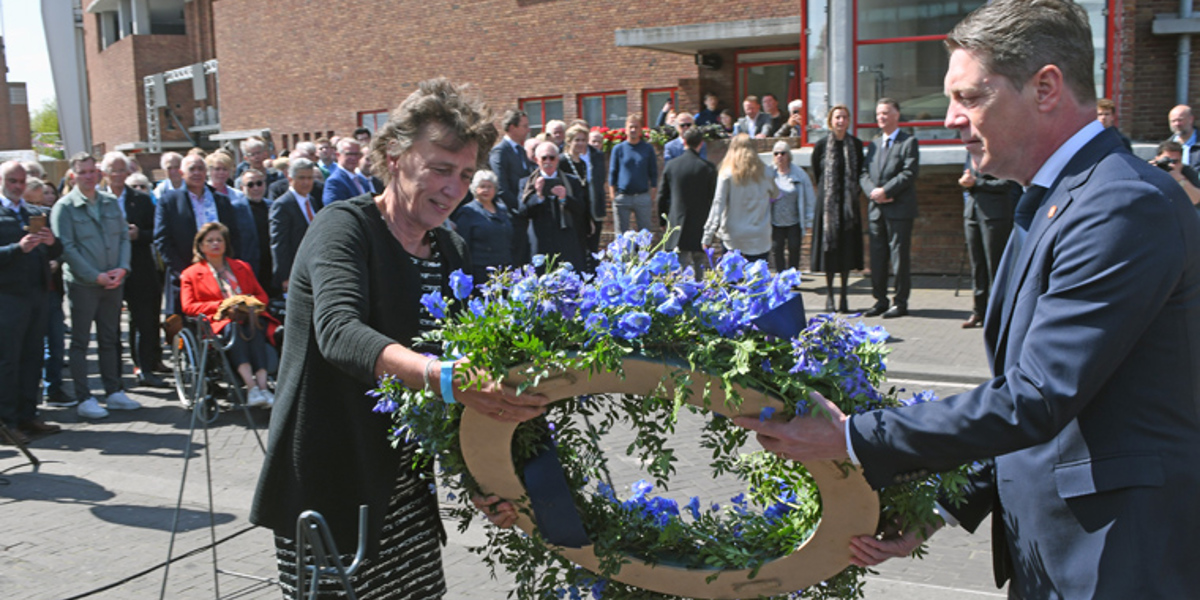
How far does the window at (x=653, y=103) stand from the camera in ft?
80.8

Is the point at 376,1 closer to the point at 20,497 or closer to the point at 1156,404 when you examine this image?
the point at 20,497

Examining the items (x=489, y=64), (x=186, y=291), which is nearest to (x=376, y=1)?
(x=489, y=64)

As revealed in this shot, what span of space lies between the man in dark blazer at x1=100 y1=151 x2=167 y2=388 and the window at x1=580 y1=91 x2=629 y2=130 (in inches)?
611

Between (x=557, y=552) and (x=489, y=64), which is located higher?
(x=489, y=64)

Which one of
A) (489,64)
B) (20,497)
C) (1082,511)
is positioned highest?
(489,64)

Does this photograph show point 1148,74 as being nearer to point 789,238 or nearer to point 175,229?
point 789,238

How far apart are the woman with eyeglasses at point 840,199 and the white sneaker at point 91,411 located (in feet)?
25.5

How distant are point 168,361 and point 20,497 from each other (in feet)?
16.4

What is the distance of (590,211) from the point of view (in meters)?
12.1

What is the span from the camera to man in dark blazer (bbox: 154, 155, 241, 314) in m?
10.2

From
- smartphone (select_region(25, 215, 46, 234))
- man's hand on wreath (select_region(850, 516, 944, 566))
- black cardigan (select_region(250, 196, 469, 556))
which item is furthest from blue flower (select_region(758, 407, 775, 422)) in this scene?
smartphone (select_region(25, 215, 46, 234))

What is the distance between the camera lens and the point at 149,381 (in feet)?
35.0

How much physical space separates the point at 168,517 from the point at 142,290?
4928mm

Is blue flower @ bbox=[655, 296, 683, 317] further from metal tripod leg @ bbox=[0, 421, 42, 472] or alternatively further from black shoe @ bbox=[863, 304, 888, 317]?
black shoe @ bbox=[863, 304, 888, 317]
